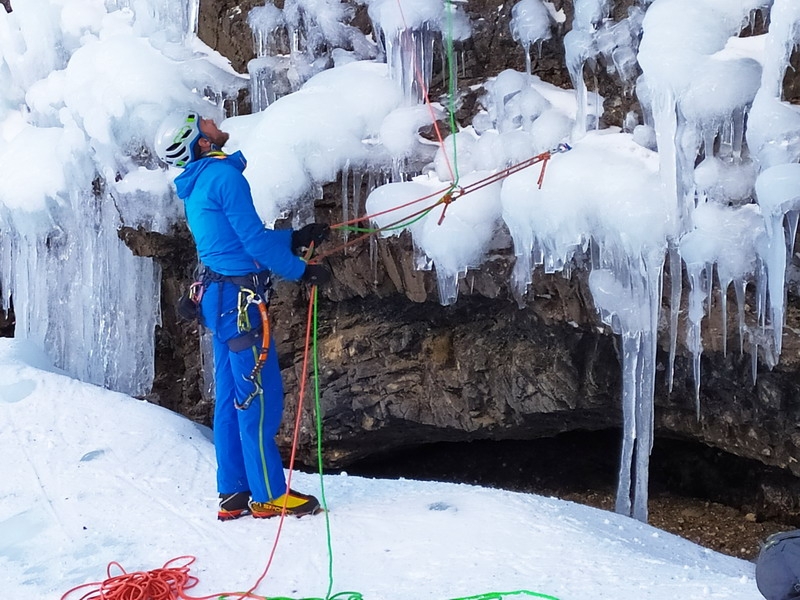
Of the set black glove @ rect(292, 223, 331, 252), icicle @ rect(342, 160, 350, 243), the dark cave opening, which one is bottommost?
the dark cave opening

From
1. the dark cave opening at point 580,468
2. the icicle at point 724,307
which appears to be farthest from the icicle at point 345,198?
the dark cave opening at point 580,468

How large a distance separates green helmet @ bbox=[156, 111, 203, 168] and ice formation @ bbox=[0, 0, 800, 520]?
4.34ft

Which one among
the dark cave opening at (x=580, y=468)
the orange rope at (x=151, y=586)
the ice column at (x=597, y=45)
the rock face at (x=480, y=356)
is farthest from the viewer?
the dark cave opening at (x=580, y=468)

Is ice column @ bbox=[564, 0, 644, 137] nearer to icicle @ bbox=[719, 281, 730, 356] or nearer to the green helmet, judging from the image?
icicle @ bbox=[719, 281, 730, 356]

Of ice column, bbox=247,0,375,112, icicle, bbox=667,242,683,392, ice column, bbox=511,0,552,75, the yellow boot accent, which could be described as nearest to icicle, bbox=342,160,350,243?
ice column, bbox=247,0,375,112

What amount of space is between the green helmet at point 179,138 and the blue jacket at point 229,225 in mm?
49

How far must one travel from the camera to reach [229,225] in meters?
3.28

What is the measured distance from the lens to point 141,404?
5.06 m

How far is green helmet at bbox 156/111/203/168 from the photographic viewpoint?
10.6ft

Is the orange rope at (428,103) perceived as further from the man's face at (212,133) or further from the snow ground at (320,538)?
the snow ground at (320,538)

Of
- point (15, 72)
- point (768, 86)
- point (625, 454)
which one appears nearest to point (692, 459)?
point (625, 454)

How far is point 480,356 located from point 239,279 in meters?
2.07

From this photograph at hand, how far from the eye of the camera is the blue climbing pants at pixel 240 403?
130 inches

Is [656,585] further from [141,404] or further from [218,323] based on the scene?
[141,404]
